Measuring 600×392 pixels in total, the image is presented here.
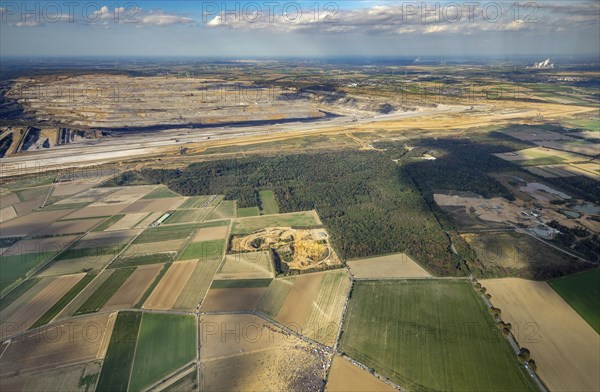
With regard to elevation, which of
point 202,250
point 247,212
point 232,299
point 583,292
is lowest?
point 583,292

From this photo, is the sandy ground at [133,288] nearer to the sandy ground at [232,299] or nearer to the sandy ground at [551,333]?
the sandy ground at [232,299]

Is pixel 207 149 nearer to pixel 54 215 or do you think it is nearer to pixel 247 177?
pixel 247 177

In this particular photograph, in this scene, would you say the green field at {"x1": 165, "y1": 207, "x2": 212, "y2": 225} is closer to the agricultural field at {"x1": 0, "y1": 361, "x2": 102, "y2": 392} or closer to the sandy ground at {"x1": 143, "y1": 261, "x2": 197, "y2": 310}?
the sandy ground at {"x1": 143, "y1": 261, "x2": 197, "y2": 310}

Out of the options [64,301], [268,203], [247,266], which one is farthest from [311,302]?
[268,203]

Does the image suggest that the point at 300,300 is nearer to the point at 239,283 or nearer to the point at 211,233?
the point at 239,283

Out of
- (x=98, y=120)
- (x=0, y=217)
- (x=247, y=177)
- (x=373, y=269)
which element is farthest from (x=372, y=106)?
(x=0, y=217)

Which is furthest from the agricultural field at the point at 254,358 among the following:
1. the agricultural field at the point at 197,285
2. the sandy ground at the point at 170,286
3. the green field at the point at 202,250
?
the green field at the point at 202,250

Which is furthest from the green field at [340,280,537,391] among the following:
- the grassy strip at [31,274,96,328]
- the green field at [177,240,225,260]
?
the grassy strip at [31,274,96,328]
